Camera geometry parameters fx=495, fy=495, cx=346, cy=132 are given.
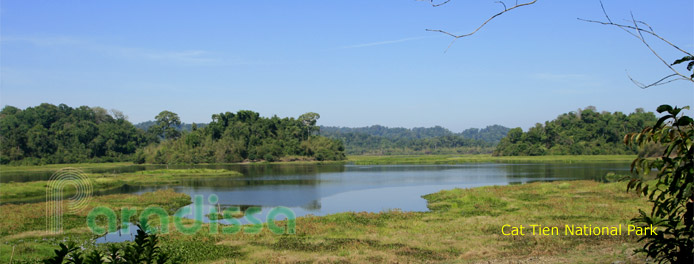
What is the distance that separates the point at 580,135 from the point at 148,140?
116 metres

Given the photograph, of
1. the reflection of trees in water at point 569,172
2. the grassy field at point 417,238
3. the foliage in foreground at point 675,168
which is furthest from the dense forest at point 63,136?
the foliage in foreground at point 675,168

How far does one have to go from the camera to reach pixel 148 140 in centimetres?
14200

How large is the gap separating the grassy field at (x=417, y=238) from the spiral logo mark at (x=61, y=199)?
54 centimetres

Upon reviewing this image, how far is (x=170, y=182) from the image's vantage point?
185 feet

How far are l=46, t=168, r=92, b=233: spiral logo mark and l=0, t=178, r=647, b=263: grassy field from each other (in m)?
0.54

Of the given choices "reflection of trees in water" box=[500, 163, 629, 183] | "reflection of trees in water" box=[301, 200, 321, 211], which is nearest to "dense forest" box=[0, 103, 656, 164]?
"reflection of trees in water" box=[500, 163, 629, 183]

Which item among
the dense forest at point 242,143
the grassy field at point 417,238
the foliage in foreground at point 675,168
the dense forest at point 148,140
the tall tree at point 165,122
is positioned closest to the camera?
the foliage in foreground at point 675,168

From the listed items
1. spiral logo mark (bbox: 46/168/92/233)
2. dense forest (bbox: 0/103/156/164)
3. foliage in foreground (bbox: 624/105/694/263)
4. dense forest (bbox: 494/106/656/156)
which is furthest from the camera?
dense forest (bbox: 494/106/656/156)

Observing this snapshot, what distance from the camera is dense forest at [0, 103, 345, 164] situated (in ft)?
368

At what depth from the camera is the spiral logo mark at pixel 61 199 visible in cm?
2488

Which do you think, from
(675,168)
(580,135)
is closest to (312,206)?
(675,168)

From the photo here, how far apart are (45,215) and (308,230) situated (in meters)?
15.7

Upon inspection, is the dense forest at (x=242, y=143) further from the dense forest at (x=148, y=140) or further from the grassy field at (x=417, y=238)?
the grassy field at (x=417, y=238)

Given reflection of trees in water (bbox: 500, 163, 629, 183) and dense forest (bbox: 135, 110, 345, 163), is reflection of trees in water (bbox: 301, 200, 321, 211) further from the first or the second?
dense forest (bbox: 135, 110, 345, 163)
